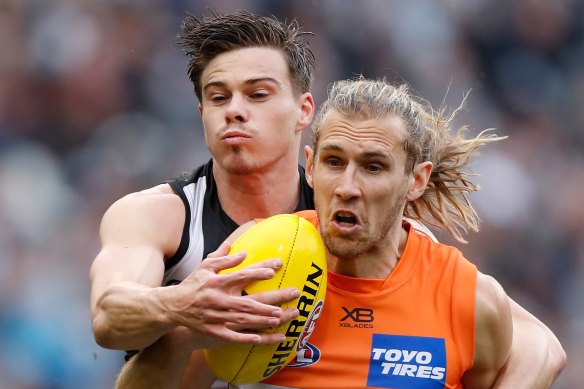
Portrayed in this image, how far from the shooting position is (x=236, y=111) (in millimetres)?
4016

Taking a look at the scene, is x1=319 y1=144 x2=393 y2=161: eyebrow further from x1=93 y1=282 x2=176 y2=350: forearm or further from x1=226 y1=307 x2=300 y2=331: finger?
x1=93 y1=282 x2=176 y2=350: forearm

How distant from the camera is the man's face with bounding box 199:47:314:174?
13.3 feet

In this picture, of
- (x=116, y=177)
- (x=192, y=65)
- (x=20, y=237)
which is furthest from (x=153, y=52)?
(x=192, y=65)

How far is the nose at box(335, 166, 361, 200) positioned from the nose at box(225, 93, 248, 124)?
3.34 ft

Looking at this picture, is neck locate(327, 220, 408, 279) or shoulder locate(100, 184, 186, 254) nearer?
neck locate(327, 220, 408, 279)

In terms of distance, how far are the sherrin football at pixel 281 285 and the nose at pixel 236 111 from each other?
3.37ft

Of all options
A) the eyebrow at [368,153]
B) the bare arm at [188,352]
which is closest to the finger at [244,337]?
the bare arm at [188,352]

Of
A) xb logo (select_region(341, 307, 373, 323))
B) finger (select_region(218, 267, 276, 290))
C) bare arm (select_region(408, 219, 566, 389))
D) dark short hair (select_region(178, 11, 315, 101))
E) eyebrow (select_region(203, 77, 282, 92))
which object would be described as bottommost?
bare arm (select_region(408, 219, 566, 389))

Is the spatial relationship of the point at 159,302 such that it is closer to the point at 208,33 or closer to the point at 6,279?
the point at 208,33

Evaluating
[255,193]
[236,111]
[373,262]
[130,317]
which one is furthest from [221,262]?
[255,193]

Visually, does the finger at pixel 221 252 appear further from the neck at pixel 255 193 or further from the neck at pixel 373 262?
the neck at pixel 255 193

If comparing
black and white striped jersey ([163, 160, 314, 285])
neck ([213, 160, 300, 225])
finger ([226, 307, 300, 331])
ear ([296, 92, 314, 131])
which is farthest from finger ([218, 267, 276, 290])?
ear ([296, 92, 314, 131])

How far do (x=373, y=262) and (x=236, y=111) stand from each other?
113 centimetres

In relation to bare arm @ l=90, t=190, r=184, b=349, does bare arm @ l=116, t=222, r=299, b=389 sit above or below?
below
